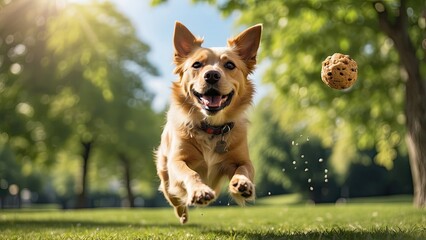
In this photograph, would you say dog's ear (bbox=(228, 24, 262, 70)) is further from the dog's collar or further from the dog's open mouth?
the dog's collar

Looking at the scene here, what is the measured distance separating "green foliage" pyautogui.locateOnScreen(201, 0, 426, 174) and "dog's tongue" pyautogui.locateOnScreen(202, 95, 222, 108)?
6.55 meters

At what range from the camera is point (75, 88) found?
883 inches

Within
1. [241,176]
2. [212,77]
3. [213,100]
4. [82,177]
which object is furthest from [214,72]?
[82,177]

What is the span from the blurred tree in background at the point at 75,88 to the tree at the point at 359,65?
5314mm

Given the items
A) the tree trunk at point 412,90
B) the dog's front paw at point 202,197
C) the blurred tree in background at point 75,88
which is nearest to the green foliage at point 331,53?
the tree trunk at point 412,90

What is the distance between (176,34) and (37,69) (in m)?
15.1

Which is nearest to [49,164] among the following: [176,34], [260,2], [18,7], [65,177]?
[18,7]

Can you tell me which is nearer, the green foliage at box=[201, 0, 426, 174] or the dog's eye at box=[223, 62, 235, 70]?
the dog's eye at box=[223, 62, 235, 70]

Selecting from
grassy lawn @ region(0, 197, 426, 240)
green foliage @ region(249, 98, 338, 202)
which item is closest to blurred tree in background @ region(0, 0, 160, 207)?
grassy lawn @ region(0, 197, 426, 240)

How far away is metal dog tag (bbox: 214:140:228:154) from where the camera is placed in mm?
6047

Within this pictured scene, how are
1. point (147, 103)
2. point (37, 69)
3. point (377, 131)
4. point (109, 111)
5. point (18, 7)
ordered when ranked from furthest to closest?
point (147, 103)
point (109, 111)
point (37, 69)
point (377, 131)
point (18, 7)

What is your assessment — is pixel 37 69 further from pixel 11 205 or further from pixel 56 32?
pixel 11 205

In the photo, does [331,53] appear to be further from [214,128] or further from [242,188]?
[242,188]

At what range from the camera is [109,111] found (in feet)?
94.9
